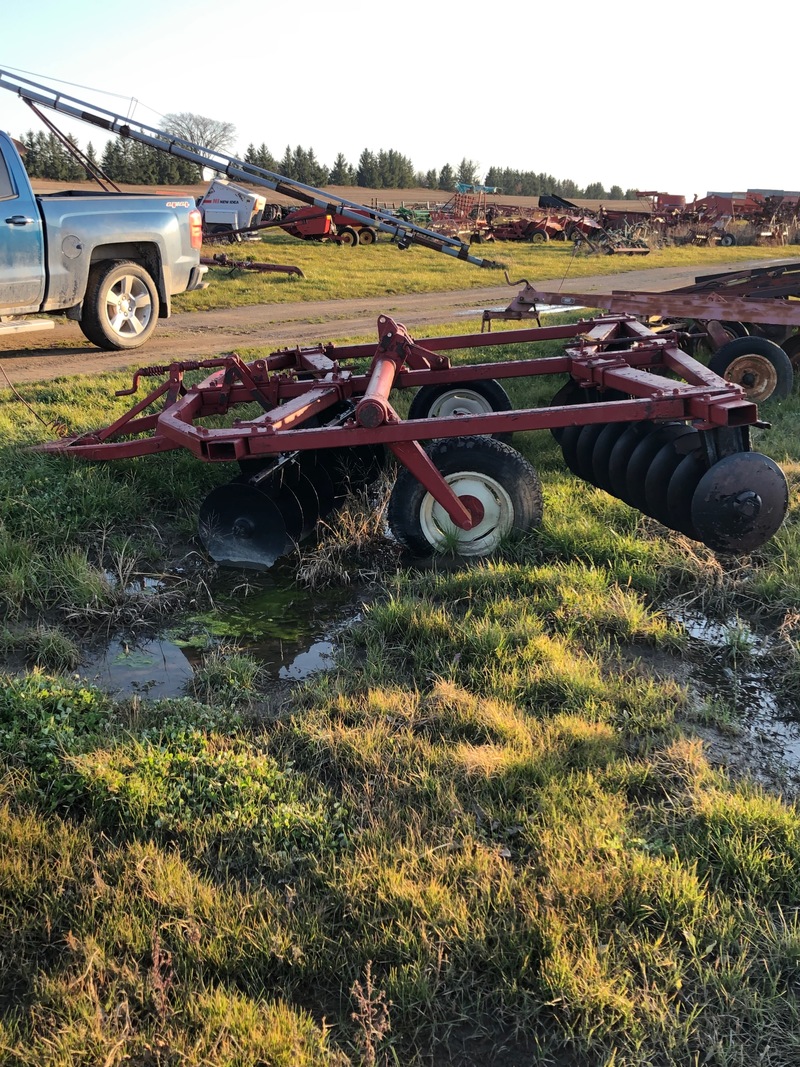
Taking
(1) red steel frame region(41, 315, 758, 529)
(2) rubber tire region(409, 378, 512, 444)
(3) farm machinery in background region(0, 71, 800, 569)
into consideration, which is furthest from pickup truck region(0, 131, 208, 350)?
(2) rubber tire region(409, 378, 512, 444)

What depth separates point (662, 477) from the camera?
4.30 meters

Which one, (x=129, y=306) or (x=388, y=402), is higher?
(x=129, y=306)

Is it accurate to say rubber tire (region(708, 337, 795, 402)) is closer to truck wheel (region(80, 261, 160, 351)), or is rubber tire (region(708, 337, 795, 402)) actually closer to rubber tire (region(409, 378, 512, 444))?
rubber tire (region(409, 378, 512, 444))

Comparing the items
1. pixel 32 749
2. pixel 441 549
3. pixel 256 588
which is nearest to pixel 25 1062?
pixel 32 749

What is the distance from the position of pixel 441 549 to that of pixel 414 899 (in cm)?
250

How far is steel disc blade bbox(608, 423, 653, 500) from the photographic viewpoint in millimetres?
4668

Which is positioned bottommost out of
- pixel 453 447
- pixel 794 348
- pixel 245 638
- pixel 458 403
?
pixel 245 638

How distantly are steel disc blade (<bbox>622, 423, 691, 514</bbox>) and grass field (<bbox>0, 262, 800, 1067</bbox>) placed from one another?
75cm

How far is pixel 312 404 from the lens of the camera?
4.63 meters

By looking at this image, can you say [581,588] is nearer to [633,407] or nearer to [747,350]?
[633,407]

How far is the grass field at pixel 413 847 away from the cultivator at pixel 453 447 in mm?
519

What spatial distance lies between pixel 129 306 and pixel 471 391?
5165 mm

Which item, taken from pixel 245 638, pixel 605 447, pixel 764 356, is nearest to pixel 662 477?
pixel 605 447

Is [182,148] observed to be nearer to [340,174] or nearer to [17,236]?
[17,236]
